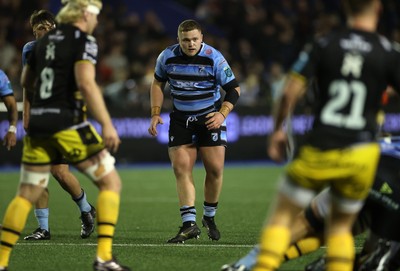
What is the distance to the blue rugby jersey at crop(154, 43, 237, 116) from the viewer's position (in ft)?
31.2

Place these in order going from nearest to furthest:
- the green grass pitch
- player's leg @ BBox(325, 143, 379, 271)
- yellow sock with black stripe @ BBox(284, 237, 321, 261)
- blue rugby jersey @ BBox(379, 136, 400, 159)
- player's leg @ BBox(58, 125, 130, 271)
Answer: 1. player's leg @ BBox(325, 143, 379, 271)
2. yellow sock with black stripe @ BBox(284, 237, 321, 261)
3. player's leg @ BBox(58, 125, 130, 271)
4. blue rugby jersey @ BBox(379, 136, 400, 159)
5. the green grass pitch

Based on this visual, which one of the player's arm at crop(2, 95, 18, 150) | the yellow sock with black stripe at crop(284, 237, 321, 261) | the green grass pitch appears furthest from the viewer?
the player's arm at crop(2, 95, 18, 150)

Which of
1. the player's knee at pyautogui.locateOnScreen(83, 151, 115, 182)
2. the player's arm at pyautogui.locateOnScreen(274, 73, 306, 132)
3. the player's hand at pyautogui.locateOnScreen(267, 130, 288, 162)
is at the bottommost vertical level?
the player's knee at pyautogui.locateOnScreen(83, 151, 115, 182)

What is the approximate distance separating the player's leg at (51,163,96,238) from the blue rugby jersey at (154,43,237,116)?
1.34m

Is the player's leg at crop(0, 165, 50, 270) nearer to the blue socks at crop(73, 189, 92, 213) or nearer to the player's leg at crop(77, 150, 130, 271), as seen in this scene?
the player's leg at crop(77, 150, 130, 271)

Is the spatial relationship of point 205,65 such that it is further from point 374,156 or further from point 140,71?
point 140,71

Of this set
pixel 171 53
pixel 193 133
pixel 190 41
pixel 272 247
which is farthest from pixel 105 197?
pixel 171 53

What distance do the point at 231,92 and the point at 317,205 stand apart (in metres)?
3.24

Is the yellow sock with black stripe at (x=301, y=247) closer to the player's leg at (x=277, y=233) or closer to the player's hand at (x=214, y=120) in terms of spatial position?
the player's leg at (x=277, y=233)

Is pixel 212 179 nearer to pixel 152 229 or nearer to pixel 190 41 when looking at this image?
pixel 152 229

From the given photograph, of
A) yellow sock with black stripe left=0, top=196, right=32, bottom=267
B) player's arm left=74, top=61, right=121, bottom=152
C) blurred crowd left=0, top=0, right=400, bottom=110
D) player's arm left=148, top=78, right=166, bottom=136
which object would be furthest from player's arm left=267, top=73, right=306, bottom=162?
blurred crowd left=0, top=0, right=400, bottom=110

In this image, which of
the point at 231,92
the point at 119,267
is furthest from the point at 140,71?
the point at 119,267

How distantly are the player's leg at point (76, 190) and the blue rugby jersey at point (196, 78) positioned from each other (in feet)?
4.41

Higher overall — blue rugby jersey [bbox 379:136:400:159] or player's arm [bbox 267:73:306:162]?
player's arm [bbox 267:73:306:162]
